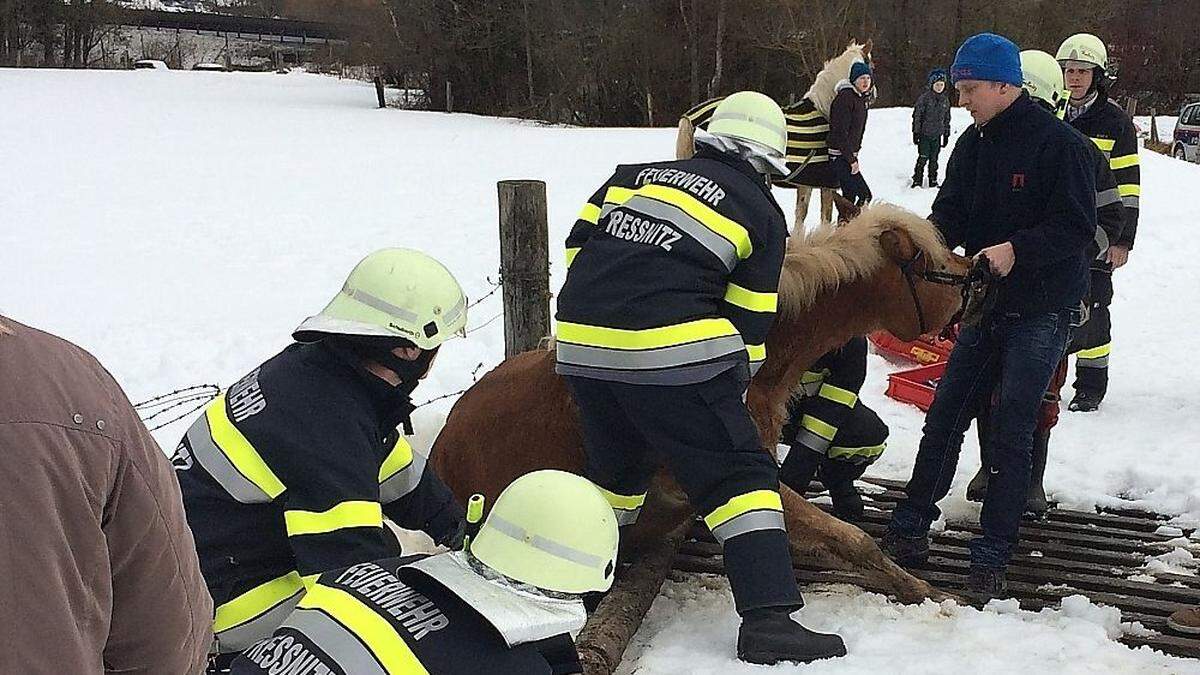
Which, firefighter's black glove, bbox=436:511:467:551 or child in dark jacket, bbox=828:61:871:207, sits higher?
child in dark jacket, bbox=828:61:871:207

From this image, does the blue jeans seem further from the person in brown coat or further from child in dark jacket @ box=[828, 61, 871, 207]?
child in dark jacket @ box=[828, 61, 871, 207]

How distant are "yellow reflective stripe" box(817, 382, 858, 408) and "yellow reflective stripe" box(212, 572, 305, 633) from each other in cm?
265

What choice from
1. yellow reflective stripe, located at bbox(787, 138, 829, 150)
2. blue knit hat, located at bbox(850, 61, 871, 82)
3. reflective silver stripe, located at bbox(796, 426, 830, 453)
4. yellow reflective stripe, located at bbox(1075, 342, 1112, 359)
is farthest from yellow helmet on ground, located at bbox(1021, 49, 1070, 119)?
blue knit hat, located at bbox(850, 61, 871, 82)

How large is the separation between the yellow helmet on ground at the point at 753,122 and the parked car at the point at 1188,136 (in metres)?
24.6

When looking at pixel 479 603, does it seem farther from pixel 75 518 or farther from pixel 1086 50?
pixel 1086 50

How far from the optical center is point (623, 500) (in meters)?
4.04

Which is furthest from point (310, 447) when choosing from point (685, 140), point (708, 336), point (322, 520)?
point (685, 140)

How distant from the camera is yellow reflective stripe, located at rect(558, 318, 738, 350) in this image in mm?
3551

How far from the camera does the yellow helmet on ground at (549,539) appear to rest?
7.09ft

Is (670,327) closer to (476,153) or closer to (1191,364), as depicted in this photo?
(1191,364)

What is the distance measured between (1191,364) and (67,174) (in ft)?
53.5

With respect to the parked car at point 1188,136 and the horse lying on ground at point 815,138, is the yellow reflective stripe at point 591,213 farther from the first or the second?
the parked car at point 1188,136

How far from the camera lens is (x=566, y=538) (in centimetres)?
218

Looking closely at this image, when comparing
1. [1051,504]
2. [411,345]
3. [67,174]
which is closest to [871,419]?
[1051,504]
